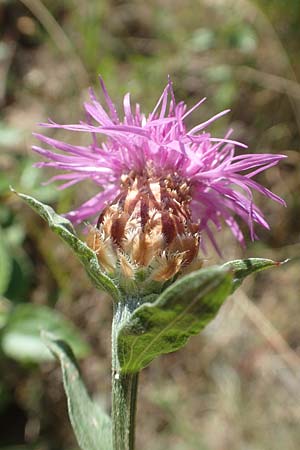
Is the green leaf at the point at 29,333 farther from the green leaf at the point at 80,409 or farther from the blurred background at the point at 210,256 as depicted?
the green leaf at the point at 80,409

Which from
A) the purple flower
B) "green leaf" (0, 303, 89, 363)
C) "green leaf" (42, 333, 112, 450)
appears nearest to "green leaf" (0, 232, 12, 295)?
"green leaf" (0, 303, 89, 363)

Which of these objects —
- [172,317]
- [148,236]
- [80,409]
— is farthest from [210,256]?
[172,317]

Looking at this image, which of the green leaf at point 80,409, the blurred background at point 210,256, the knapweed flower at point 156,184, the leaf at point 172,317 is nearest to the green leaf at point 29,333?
the blurred background at point 210,256

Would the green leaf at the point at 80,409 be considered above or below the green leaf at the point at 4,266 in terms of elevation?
below

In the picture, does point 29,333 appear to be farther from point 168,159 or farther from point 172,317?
point 172,317

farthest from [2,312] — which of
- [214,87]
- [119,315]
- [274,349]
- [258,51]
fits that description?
[258,51]
